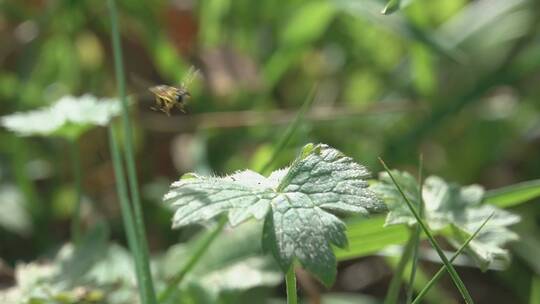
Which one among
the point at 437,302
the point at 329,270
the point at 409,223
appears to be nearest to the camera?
the point at 329,270

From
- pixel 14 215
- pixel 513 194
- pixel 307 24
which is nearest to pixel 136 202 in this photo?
pixel 513 194

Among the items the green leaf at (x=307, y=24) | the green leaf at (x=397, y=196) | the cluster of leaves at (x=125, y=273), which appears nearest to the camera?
the green leaf at (x=397, y=196)

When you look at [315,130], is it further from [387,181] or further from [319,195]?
[319,195]

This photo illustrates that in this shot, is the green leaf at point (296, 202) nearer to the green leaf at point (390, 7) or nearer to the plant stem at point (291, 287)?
the plant stem at point (291, 287)

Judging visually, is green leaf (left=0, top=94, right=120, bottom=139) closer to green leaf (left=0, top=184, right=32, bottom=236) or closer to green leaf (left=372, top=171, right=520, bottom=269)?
green leaf (left=0, top=184, right=32, bottom=236)

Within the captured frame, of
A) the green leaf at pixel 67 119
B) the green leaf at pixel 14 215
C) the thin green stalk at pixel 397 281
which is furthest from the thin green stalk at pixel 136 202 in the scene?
the green leaf at pixel 14 215

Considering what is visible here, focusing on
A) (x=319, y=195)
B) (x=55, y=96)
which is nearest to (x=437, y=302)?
(x=319, y=195)
